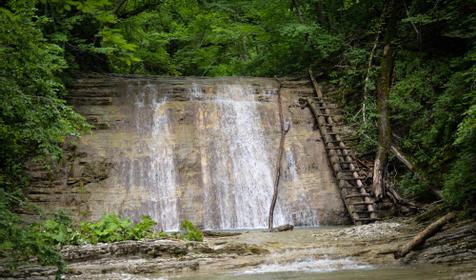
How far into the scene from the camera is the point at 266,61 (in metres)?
19.8

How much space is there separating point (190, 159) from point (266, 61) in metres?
8.21

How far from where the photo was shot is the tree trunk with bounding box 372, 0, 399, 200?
11.7m

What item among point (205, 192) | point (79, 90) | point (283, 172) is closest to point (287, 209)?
point (283, 172)

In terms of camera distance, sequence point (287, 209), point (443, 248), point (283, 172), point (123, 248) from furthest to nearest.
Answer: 1. point (283, 172)
2. point (287, 209)
3. point (123, 248)
4. point (443, 248)

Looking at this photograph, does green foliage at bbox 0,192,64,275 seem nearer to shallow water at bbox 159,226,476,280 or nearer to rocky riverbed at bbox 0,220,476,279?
rocky riverbed at bbox 0,220,476,279

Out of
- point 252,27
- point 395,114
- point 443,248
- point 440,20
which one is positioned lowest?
point 443,248

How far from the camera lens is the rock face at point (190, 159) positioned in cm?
1163

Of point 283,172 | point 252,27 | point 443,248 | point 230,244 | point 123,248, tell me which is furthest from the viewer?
Result: point 252,27

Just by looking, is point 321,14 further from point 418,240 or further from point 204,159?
point 418,240

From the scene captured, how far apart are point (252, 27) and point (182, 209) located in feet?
30.7

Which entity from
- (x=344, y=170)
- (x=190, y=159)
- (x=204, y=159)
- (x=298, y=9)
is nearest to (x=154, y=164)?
(x=190, y=159)

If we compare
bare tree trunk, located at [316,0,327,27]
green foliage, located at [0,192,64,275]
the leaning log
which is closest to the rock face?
bare tree trunk, located at [316,0,327,27]

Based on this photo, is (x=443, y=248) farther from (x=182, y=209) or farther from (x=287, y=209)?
(x=182, y=209)

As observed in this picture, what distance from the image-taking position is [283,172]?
42.3ft
